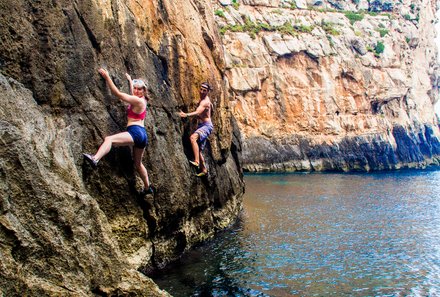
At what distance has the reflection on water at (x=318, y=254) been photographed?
1235 centimetres

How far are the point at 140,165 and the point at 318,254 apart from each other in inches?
315

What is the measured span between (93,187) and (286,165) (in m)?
50.0

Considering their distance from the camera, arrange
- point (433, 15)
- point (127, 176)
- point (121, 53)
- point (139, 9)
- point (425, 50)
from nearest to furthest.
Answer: point (127, 176), point (121, 53), point (139, 9), point (425, 50), point (433, 15)

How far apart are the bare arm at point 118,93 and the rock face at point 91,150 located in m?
0.22

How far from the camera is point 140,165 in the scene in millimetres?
11273

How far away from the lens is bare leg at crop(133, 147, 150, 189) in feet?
36.5

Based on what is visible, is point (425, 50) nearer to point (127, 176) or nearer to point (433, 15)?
point (433, 15)

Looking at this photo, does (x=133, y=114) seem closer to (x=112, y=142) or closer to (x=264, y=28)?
(x=112, y=142)

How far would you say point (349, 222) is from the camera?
2216cm

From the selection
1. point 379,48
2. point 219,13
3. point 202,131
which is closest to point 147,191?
point 202,131

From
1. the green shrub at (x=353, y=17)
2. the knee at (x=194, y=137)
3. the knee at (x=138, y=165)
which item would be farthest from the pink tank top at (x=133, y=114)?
the green shrub at (x=353, y=17)

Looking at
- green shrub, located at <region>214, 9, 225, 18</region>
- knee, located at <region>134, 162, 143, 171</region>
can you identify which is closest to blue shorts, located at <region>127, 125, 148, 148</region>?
knee, located at <region>134, 162, 143, 171</region>

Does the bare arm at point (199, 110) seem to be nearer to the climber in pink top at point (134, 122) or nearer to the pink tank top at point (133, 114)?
the climber in pink top at point (134, 122)

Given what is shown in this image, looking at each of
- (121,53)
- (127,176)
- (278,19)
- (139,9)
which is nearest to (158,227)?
(127,176)
